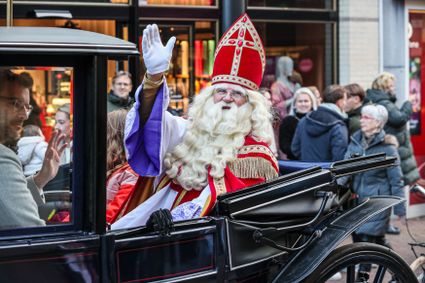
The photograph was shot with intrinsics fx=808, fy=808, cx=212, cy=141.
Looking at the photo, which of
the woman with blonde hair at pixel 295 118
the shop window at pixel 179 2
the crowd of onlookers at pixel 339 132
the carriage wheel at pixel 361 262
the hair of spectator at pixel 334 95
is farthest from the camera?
the shop window at pixel 179 2

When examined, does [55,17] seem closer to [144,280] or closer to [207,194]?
[207,194]

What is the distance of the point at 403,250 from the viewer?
7.87 metres

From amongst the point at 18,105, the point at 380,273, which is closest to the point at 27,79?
the point at 18,105

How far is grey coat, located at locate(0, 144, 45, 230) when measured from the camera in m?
3.28

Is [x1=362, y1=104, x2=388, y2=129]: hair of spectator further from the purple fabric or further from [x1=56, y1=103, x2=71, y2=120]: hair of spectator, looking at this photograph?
[x1=56, y1=103, x2=71, y2=120]: hair of spectator

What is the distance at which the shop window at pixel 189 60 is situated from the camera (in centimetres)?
917

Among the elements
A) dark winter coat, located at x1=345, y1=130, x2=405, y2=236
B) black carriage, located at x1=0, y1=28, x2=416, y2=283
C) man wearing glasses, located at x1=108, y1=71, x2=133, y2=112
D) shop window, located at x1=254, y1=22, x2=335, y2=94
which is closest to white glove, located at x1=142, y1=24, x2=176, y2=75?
black carriage, located at x1=0, y1=28, x2=416, y2=283

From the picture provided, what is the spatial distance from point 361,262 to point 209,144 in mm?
1034

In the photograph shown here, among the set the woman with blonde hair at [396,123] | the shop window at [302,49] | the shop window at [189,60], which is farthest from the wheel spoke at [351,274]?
the shop window at [302,49]

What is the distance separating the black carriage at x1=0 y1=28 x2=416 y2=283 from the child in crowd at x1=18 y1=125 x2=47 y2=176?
0.14m

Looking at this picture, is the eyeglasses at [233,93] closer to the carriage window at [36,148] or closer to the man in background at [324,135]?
the carriage window at [36,148]

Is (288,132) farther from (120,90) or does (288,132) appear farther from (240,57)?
(240,57)

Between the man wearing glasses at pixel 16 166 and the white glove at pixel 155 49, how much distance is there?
72cm

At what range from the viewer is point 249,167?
4391 millimetres
